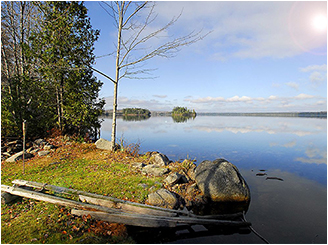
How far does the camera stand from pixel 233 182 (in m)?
7.92

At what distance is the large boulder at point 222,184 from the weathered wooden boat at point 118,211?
3.97 ft

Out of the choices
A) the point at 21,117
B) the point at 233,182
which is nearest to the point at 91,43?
the point at 21,117

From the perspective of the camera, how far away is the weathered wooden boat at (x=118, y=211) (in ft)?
16.9

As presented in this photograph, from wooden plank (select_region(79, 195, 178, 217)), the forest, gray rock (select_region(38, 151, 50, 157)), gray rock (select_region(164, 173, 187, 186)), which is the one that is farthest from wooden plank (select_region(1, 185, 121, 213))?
the forest

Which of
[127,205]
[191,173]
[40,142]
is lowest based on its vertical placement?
[191,173]

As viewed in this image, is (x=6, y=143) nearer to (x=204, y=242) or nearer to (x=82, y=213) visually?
(x=82, y=213)

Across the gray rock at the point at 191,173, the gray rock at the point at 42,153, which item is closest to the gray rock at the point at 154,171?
the gray rock at the point at 191,173

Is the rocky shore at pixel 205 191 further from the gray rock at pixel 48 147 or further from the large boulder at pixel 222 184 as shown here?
the gray rock at pixel 48 147

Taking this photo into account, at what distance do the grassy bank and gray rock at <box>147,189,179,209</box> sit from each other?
1.19 feet

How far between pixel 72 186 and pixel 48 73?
10.9m

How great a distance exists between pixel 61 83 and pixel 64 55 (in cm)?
243

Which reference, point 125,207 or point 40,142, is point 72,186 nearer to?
point 125,207

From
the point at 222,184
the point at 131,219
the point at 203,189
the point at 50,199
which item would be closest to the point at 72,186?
the point at 50,199

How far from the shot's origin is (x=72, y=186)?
701 cm
